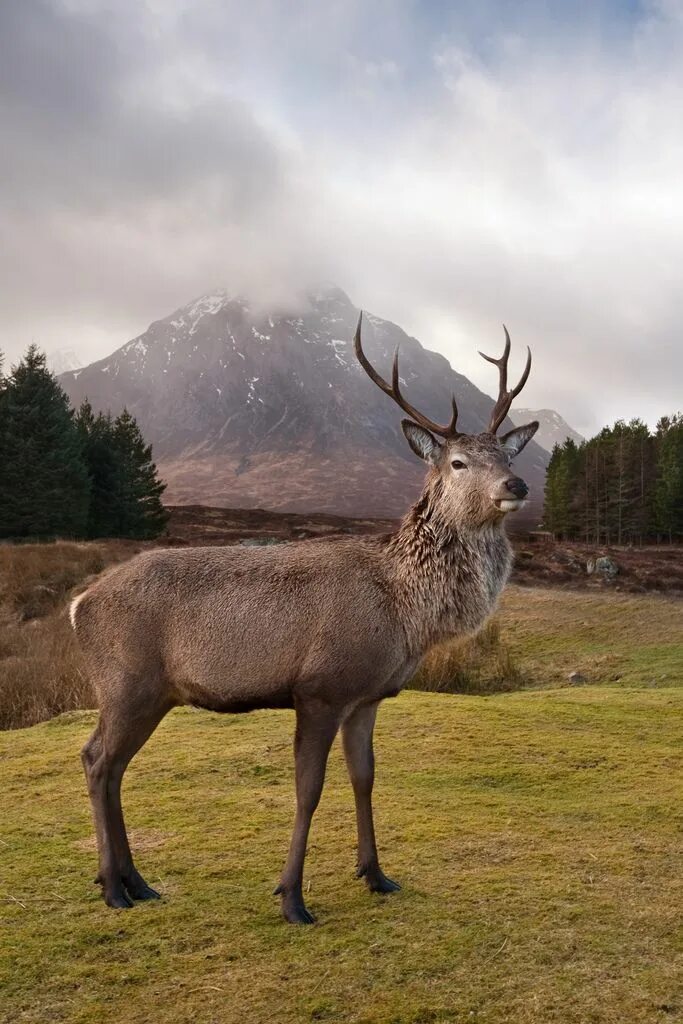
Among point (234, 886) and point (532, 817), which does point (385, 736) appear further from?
point (234, 886)

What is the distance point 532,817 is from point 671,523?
60952 mm

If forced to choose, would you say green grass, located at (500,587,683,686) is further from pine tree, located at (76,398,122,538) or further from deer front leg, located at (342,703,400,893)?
pine tree, located at (76,398,122,538)

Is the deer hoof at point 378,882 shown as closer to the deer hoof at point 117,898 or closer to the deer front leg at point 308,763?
the deer front leg at point 308,763

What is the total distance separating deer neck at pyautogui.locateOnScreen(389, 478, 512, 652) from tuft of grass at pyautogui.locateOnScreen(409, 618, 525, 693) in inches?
257

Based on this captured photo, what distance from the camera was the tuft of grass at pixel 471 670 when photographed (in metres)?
12.4

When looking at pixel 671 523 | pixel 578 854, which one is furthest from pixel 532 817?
pixel 671 523

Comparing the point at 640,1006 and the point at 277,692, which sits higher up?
the point at 277,692

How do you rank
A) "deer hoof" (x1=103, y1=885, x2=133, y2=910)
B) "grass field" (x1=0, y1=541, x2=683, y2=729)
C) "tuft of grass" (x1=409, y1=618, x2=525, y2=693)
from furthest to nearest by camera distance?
"tuft of grass" (x1=409, y1=618, x2=525, y2=693)
"grass field" (x1=0, y1=541, x2=683, y2=729)
"deer hoof" (x1=103, y1=885, x2=133, y2=910)

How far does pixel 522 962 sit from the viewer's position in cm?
350

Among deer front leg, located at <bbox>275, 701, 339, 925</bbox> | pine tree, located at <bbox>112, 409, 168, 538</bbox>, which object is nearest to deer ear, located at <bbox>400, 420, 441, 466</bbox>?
deer front leg, located at <bbox>275, 701, 339, 925</bbox>

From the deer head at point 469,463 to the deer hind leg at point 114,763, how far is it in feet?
7.59

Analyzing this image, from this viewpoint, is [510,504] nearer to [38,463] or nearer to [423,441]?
[423,441]

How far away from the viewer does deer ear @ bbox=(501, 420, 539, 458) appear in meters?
5.67

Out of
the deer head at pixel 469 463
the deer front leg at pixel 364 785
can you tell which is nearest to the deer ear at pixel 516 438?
the deer head at pixel 469 463
